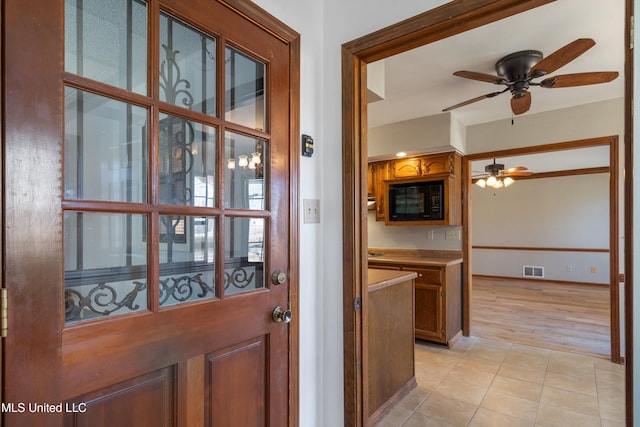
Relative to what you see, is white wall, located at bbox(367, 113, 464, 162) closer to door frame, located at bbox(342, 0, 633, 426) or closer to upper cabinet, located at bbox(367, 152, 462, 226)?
upper cabinet, located at bbox(367, 152, 462, 226)

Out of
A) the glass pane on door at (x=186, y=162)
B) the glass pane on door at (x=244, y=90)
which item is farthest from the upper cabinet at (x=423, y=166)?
the glass pane on door at (x=186, y=162)

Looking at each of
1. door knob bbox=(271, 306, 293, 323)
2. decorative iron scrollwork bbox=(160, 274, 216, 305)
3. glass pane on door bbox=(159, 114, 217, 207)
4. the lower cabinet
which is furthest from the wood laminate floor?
glass pane on door bbox=(159, 114, 217, 207)

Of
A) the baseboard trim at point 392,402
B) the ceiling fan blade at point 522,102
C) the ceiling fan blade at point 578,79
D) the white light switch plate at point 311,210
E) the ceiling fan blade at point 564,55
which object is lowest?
the baseboard trim at point 392,402

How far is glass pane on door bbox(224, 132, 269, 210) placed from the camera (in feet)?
4.21

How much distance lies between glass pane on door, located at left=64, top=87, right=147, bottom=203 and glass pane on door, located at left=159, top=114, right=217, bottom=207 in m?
0.07

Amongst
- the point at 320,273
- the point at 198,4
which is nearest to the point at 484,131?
the point at 320,273

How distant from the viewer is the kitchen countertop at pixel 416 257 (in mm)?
3689

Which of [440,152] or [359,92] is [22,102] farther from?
[440,152]

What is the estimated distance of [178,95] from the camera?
1122 mm

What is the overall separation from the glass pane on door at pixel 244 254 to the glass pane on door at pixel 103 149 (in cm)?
37

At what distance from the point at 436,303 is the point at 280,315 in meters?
2.63

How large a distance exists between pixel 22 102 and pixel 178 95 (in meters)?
0.43

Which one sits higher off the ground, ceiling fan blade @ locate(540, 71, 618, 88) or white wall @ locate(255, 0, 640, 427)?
ceiling fan blade @ locate(540, 71, 618, 88)

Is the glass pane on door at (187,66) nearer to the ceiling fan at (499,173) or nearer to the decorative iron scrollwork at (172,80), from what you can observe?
the decorative iron scrollwork at (172,80)
